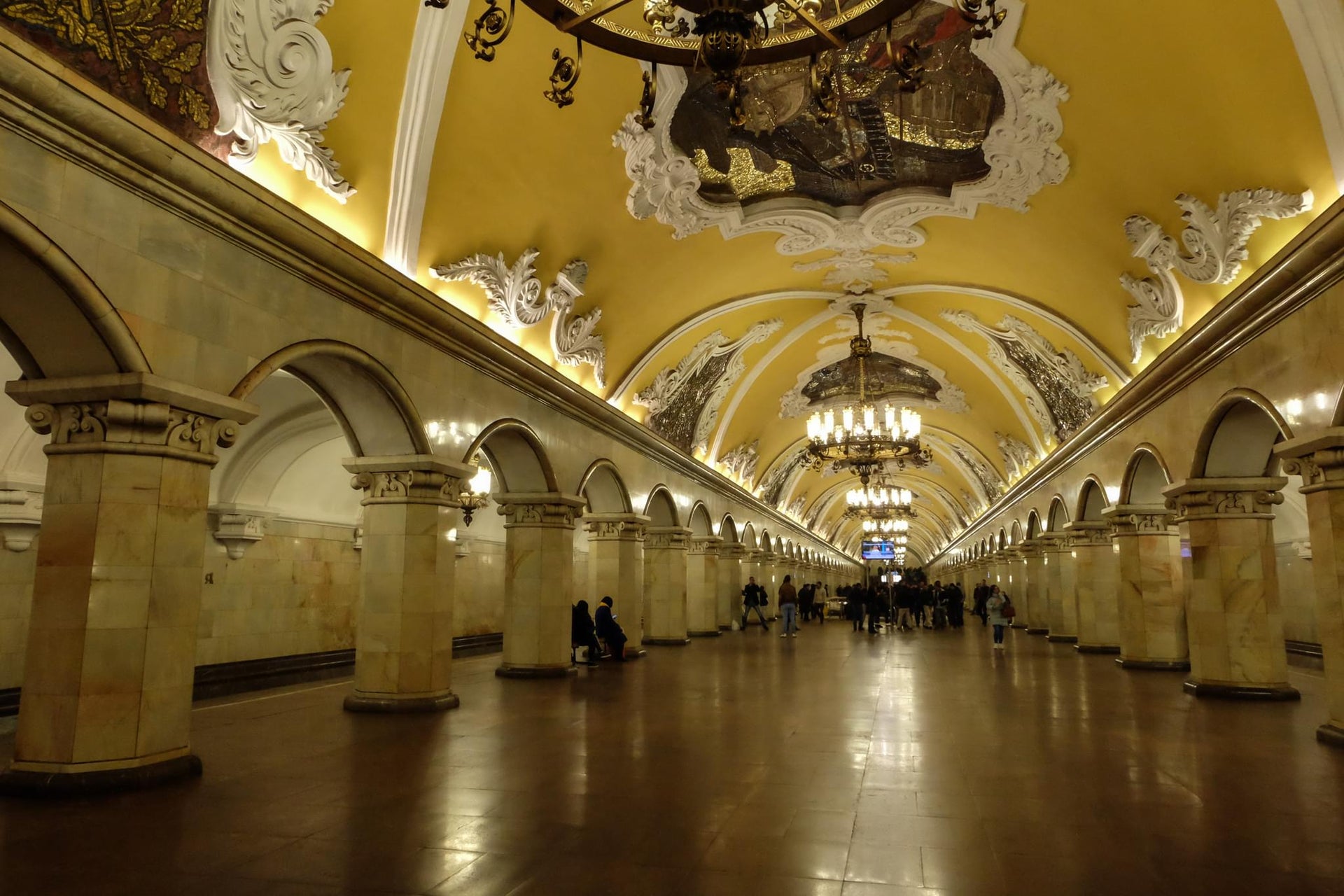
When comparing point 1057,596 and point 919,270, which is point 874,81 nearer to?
point 919,270

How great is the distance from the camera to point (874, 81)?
28.8 ft

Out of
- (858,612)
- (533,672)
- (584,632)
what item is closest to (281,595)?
(533,672)

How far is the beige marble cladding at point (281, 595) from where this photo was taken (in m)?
10.7

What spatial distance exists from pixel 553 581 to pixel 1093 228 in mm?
7411

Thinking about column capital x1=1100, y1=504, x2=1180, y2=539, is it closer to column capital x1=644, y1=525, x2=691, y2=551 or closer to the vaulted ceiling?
the vaulted ceiling

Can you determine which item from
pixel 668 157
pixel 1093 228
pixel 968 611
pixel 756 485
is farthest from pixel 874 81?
pixel 968 611

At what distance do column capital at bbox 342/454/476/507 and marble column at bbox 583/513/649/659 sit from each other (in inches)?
211

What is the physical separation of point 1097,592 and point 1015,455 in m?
6.52

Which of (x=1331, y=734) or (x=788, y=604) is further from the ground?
(x=788, y=604)

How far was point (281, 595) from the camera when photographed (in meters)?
11.6

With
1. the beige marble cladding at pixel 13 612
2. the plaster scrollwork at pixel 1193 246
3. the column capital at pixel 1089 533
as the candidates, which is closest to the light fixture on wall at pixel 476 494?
the beige marble cladding at pixel 13 612

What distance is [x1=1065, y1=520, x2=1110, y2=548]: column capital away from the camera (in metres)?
14.9

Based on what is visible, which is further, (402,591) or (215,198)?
(402,591)

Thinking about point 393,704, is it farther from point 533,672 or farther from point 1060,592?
point 1060,592
